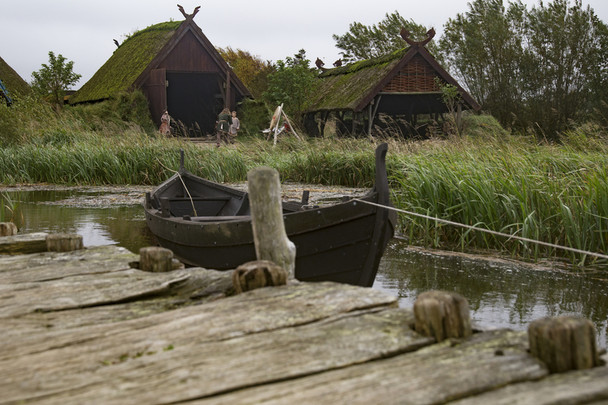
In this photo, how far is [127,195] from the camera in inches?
522

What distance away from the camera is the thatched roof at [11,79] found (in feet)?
113

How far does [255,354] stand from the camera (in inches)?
94.7

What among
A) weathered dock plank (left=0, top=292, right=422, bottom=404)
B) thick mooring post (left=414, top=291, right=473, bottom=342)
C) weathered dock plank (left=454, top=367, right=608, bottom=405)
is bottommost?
weathered dock plank (left=454, top=367, right=608, bottom=405)

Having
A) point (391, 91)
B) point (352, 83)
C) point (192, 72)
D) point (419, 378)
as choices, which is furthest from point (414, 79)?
point (419, 378)

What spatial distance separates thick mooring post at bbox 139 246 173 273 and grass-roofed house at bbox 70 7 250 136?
18712 mm

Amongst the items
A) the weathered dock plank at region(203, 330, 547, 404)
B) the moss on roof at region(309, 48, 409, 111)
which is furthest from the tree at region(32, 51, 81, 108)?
the weathered dock plank at region(203, 330, 547, 404)

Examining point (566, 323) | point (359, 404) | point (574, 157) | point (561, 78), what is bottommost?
point (359, 404)

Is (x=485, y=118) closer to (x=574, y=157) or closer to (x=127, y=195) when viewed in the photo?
(x=127, y=195)

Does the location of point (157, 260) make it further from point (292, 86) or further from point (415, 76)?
point (292, 86)

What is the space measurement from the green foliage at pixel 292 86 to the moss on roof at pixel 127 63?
14.1ft

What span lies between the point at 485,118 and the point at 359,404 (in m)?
27.4

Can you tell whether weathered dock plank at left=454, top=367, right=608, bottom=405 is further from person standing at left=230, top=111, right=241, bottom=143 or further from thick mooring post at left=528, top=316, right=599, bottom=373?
person standing at left=230, top=111, right=241, bottom=143

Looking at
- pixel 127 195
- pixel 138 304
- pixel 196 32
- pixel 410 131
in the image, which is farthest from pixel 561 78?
pixel 138 304

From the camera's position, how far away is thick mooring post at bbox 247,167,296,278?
12.5 feet
